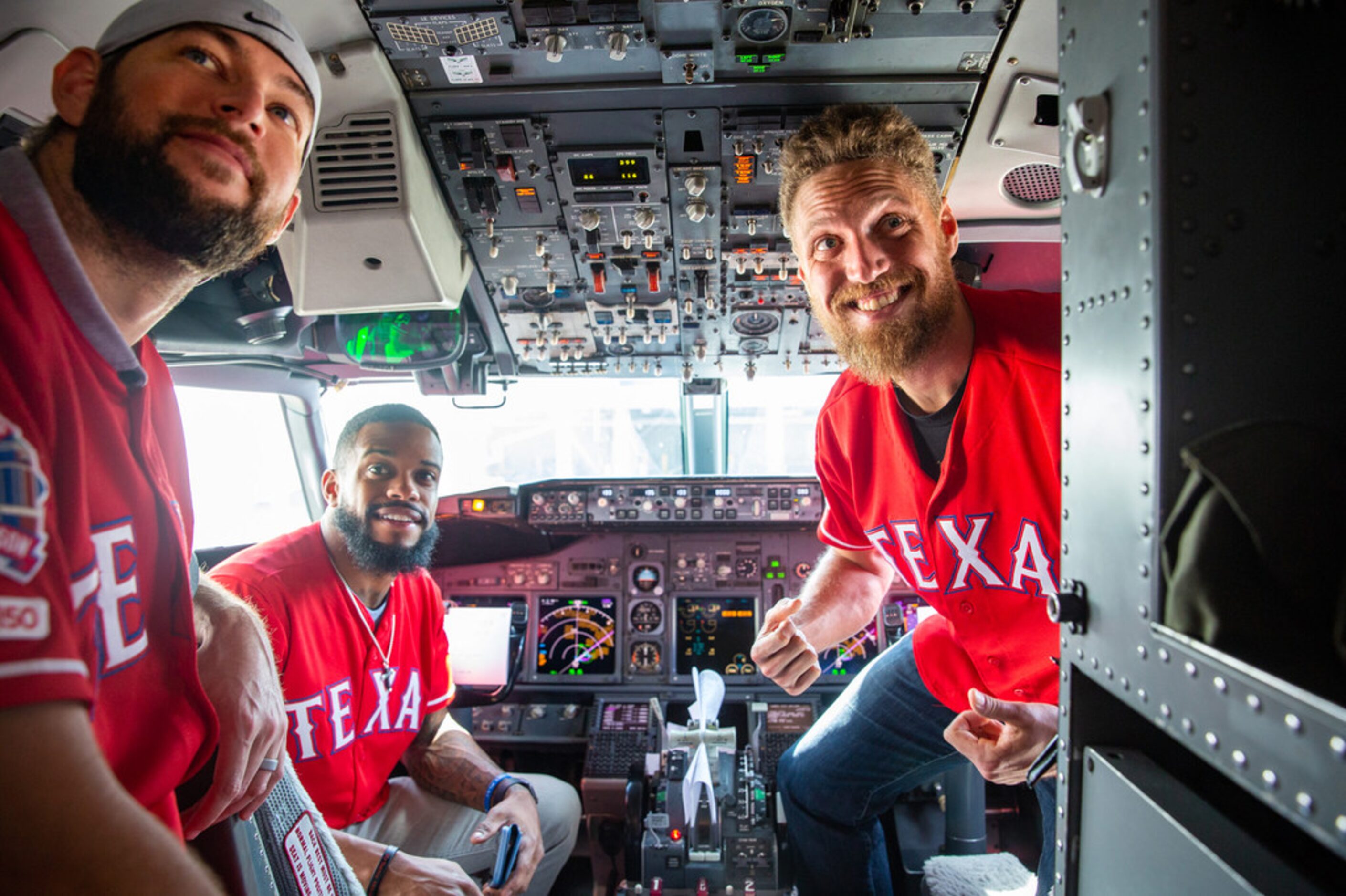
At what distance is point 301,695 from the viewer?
82.4 inches

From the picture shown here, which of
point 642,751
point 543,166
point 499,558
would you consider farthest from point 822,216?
point 499,558

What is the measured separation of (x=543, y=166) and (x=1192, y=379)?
2009mm

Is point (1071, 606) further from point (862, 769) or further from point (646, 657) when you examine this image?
point (646, 657)

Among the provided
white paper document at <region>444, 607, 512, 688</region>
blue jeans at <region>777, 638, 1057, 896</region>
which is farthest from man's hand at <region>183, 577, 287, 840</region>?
white paper document at <region>444, 607, 512, 688</region>

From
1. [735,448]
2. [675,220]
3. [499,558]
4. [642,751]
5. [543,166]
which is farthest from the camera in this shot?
[735,448]

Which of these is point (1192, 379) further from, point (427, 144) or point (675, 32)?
point (427, 144)

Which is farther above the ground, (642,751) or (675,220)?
(675,220)

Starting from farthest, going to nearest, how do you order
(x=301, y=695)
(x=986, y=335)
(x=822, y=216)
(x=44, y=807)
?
(x=301, y=695) → (x=822, y=216) → (x=986, y=335) → (x=44, y=807)

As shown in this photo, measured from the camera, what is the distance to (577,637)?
4.04m

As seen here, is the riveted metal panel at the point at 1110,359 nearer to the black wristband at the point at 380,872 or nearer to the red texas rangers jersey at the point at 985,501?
the red texas rangers jersey at the point at 985,501

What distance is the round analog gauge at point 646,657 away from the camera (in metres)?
3.96

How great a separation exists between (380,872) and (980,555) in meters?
1.82

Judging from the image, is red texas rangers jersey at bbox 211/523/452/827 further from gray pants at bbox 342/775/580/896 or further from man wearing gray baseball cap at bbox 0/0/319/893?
man wearing gray baseball cap at bbox 0/0/319/893

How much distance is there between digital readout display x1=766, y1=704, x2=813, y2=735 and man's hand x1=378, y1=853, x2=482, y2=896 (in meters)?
1.92
